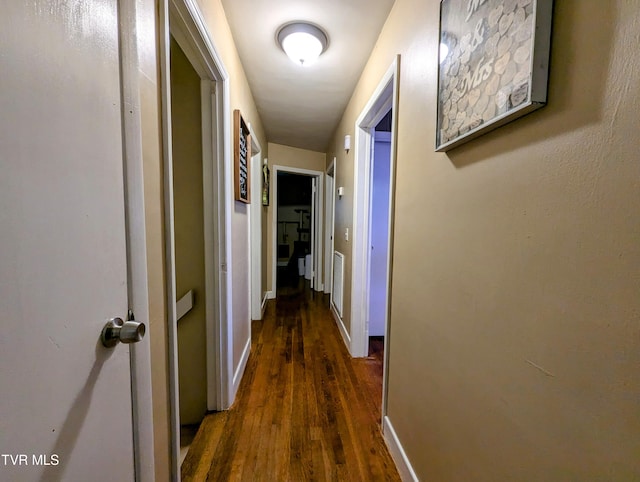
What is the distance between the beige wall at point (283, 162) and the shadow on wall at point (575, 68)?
3.56 m

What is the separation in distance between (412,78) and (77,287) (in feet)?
4.72

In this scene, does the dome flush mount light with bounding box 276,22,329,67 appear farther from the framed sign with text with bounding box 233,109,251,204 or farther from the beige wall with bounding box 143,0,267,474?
the beige wall with bounding box 143,0,267,474

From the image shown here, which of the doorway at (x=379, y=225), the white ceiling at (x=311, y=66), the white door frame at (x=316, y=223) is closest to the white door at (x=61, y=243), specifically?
the white ceiling at (x=311, y=66)

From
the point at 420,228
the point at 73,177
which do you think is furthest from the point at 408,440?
the point at 73,177

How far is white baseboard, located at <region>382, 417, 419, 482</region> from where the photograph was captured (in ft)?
3.85

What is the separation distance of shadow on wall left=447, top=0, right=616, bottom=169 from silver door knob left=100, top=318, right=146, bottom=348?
1.01m

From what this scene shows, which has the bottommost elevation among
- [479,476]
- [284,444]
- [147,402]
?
[284,444]

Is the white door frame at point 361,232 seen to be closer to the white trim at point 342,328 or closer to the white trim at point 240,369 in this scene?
the white trim at point 342,328

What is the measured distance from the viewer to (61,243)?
1.51ft

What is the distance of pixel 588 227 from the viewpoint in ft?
1.61

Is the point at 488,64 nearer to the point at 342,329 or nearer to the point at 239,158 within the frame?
the point at 239,158

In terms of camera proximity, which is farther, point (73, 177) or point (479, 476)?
point (479, 476)

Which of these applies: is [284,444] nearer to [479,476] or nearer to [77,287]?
[479,476]

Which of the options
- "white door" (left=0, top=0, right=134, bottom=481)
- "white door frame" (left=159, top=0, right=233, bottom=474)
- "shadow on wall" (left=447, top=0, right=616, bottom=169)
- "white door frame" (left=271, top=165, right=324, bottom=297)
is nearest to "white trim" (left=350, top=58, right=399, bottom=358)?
"white door frame" (left=159, top=0, right=233, bottom=474)
